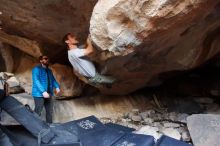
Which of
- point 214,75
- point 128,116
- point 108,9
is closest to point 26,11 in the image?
point 108,9

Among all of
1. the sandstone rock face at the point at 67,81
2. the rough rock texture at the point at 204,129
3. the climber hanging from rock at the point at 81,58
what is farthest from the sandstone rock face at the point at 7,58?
the rough rock texture at the point at 204,129

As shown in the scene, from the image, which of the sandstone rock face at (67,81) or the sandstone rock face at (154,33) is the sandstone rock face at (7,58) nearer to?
the sandstone rock face at (67,81)

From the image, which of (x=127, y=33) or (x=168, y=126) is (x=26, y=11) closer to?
(x=127, y=33)

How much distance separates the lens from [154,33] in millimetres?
3441

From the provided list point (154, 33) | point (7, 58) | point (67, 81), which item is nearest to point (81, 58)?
point (154, 33)

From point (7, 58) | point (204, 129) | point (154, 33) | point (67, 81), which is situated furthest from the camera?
point (7, 58)

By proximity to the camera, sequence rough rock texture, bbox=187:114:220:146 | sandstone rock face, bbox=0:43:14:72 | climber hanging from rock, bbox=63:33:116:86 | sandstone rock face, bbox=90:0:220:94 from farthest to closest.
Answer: sandstone rock face, bbox=0:43:14:72 → climber hanging from rock, bbox=63:33:116:86 → rough rock texture, bbox=187:114:220:146 → sandstone rock face, bbox=90:0:220:94

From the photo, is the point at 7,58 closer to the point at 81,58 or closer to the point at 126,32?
the point at 81,58

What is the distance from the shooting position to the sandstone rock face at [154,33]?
124 inches

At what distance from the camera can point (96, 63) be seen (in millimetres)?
4164

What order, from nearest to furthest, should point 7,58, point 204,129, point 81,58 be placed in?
point 204,129 < point 81,58 < point 7,58

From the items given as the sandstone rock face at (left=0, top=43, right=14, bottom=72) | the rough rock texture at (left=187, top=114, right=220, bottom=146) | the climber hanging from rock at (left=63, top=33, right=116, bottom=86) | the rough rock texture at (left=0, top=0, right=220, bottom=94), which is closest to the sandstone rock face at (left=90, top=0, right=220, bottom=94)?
the rough rock texture at (left=0, top=0, right=220, bottom=94)

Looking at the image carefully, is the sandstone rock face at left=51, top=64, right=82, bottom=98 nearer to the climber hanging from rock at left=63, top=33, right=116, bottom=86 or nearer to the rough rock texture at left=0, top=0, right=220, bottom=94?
the rough rock texture at left=0, top=0, right=220, bottom=94

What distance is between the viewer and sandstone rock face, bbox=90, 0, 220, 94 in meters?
3.15
